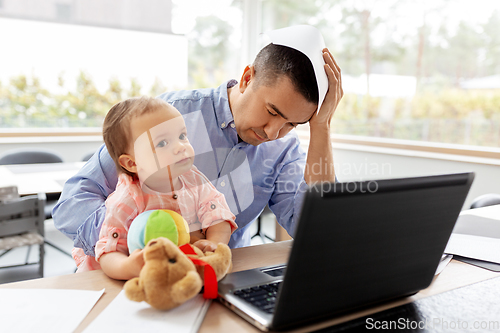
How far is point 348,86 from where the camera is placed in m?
4.64

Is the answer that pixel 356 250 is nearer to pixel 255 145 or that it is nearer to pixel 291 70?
pixel 291 70

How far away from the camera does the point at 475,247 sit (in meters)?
1.16

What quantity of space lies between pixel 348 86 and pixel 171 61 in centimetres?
229

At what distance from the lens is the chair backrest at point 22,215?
213cm

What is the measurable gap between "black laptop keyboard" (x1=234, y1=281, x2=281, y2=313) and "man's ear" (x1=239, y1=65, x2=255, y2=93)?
75cm

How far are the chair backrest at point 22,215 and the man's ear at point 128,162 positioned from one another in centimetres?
149

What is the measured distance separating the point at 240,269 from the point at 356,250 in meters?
0.36

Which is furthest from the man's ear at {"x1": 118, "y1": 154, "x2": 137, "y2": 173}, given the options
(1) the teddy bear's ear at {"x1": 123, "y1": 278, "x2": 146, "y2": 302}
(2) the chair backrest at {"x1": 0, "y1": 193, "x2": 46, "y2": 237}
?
(2) the chair backrest at {"x1": 0, "y1": 193, "x2": 46, "y2": 237}

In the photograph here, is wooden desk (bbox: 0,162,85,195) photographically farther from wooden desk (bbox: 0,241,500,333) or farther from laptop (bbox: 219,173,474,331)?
laptop (bbox: 219,173,474,331)

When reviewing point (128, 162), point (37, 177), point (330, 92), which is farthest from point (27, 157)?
point (330, 92)

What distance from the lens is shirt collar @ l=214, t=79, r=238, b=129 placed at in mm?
1361

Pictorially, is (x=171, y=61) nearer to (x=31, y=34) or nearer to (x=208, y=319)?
(x=31, y=34)

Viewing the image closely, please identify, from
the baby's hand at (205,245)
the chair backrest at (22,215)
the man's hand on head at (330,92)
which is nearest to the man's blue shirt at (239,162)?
the man's hand on head at (330,92)

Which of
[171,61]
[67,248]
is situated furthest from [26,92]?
[67,248]
